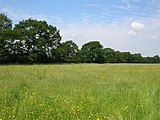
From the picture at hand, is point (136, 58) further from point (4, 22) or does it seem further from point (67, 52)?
point (4, 22)

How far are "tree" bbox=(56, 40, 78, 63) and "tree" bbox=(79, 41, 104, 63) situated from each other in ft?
16.0

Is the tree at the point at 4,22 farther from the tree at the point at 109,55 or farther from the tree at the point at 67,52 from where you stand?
the tree at the point at 109,55

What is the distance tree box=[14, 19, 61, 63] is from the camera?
60156 millimetres

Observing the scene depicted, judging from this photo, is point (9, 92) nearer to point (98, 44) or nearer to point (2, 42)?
point (2, 42)

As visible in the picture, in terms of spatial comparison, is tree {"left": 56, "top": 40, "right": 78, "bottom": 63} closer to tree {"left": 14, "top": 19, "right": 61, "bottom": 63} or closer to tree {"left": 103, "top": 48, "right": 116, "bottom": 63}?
tree {"left": 14, "top": 19, "right": 61, "bottom": 63}


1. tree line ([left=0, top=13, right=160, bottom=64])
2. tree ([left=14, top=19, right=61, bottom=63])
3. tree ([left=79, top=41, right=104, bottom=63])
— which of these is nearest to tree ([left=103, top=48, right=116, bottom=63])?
tree ([left=79, top=41, right=104, bottom=63])

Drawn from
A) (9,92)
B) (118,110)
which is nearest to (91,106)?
(118,110)

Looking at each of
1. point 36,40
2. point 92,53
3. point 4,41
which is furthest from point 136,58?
point 4,41

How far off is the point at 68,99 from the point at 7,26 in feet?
178

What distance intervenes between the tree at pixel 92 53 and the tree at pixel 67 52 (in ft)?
16.0

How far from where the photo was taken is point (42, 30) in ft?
217

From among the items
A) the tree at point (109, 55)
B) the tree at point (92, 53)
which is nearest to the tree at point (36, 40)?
the tree at point (92, 53)

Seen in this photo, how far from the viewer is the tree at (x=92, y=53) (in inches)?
3676

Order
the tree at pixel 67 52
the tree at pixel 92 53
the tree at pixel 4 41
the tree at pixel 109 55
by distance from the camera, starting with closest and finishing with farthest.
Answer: the tree at pixel 4 41
the tree at pixel 67 52
the tree at pixel 92 53
the tree at pixel 109 55
